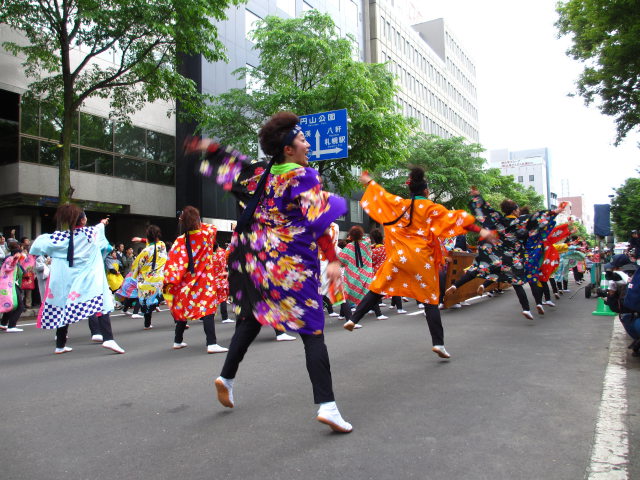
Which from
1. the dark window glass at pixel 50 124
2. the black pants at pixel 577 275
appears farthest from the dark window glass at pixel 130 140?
the black pants at pixel 577 275

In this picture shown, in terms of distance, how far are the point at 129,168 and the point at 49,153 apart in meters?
3.43

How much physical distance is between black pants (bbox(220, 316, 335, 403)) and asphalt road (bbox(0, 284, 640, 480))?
0.24 m

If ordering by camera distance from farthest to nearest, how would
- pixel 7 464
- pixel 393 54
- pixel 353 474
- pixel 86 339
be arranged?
pixel 393 54 → pixel 86 339 → pixel 7 464 → pixel 353 474

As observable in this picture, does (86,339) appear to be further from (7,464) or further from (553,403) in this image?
(553,403)

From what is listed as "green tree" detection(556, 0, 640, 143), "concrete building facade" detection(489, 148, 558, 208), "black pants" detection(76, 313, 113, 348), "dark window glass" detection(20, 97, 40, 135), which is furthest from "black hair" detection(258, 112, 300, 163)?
"concrete building facade" detection(489, 148, 558, 208)

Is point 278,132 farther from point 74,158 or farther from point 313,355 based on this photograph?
point 74,158

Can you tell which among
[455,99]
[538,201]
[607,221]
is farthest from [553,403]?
[538,201]

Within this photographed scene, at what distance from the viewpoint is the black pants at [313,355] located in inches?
116

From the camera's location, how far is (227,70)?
23.8m

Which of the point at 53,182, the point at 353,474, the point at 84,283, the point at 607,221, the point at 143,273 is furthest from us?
the point at 53,182

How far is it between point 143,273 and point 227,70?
17.2m

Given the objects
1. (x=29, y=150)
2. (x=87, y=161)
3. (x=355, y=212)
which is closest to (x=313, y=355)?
(x=29, y=150)

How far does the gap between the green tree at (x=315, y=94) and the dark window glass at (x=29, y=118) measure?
521cm

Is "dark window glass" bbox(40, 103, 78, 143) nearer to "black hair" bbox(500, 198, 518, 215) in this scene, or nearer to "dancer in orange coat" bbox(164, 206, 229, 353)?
"dancer in orange coat" bbox(164, 206, 229, 353)
